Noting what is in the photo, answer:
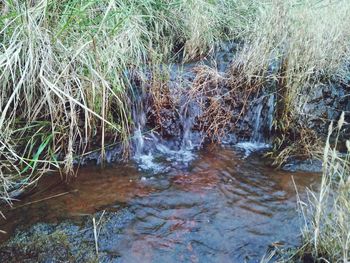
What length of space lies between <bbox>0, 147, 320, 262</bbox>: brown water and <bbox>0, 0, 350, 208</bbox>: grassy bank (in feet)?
0.70

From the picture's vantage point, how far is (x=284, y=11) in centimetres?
327

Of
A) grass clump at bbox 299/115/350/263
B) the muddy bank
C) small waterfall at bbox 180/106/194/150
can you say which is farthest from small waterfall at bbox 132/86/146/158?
grass clump at bbox 299/115/350/263

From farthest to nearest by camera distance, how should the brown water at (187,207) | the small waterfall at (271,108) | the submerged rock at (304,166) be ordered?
the small waterfall at (271,108)
the submerged rock at (304,166)
the brown water at (187,207)

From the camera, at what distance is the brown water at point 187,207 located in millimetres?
2016

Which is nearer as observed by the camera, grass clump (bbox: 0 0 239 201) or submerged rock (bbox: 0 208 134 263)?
submerged rock (bbox: 0 208 134 263)

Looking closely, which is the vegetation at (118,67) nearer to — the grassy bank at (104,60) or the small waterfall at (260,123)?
the grassy bank at (104,60)

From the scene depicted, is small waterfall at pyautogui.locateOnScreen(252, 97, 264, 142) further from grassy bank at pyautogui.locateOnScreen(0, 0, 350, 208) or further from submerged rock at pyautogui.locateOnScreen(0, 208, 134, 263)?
submerged rock at pyautogui.locateOnScreen(0, 208, 134, 263)

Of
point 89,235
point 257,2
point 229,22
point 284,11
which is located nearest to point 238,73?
point 284,11

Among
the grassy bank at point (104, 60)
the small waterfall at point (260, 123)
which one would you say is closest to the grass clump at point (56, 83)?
the grassy bank at point (104, 60)

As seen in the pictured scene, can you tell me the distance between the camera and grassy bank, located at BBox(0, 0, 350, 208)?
2373mm

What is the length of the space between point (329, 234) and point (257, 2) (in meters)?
3.53

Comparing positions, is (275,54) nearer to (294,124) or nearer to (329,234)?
(294,124)

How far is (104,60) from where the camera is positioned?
2.62 meters

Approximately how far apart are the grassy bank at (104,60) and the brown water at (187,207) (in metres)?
0.21
